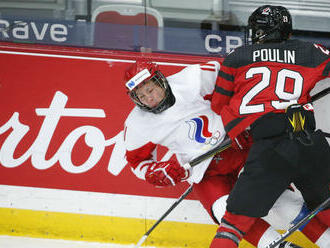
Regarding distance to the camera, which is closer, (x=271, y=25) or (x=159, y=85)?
(x=271, y=25)

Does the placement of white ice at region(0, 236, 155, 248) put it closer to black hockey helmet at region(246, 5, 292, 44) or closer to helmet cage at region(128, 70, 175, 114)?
helmet cage at region(128, 70, 175, 114)

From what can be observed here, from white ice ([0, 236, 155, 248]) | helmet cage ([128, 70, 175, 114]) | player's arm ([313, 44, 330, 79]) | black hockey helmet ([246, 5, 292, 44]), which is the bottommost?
white ice ([0, 236, 155, 248])

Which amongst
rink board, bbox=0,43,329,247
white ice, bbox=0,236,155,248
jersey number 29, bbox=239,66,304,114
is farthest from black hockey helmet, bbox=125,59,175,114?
white ice, bbox=0,236,155,248

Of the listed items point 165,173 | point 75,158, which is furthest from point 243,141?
point 75,158

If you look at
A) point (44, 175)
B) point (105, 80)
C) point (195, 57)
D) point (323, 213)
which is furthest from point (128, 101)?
point (323, 213)

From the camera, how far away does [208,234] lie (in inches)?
120

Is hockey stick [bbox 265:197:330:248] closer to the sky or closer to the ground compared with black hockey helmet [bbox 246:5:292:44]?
closer to the ground

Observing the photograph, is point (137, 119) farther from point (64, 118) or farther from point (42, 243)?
point (42, 243)

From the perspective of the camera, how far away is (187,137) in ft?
8.42

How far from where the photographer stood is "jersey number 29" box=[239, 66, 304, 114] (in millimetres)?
2248

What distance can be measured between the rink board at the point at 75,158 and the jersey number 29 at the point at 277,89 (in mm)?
801

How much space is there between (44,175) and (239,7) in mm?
1411

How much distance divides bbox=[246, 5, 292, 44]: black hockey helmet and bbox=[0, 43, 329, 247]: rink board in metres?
0.68

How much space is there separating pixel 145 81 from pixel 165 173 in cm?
42
